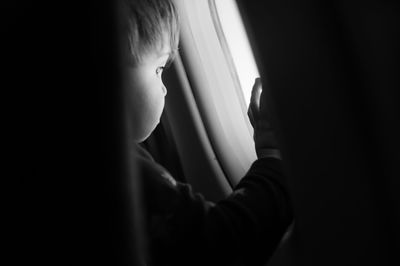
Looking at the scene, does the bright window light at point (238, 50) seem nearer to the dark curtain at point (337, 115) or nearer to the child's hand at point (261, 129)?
the child's hand at point (261, 129)

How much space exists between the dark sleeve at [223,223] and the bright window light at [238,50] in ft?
0.41

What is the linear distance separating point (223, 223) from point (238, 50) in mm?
242

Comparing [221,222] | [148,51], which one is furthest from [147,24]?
[221,222]

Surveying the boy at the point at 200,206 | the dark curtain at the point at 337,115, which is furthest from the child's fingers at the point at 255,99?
the dark curtain at the point at 337,115

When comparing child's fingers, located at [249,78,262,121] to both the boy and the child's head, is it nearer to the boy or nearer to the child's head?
the boy

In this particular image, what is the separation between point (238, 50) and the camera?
537 mm

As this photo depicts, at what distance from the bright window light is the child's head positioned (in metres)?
0.08

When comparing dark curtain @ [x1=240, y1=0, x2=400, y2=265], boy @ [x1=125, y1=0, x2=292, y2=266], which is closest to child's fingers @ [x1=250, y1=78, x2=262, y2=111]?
boy @ [x1=125, y1=0, x2=292, y2=266]

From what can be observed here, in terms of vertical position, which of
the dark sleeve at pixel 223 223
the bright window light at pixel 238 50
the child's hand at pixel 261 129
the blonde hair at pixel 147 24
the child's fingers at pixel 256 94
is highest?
the blonde hair at pixel 147 24

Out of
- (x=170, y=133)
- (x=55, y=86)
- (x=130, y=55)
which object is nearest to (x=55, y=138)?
(x=55, y=86)

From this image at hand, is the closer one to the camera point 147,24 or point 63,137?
point 63,137

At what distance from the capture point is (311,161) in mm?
315

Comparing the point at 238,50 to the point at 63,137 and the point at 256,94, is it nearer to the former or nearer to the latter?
the point at 256,94

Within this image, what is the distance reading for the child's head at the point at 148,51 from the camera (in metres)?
0.51
